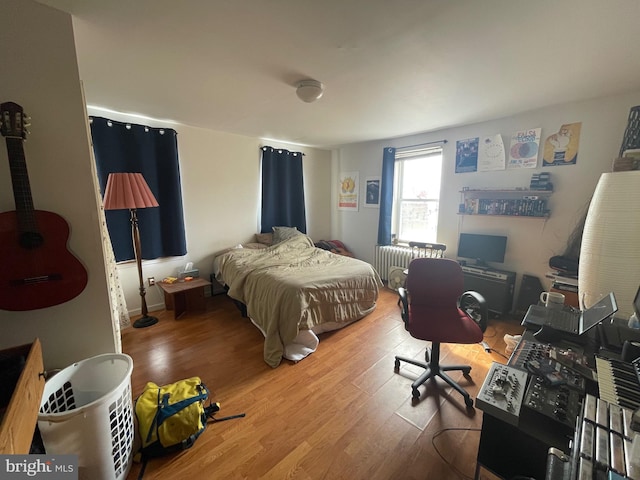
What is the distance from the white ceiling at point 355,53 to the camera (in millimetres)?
1187

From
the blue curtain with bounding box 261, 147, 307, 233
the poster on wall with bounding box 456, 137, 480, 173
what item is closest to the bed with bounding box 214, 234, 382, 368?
the blue curtain with bounding box 261, 147, 307, 233

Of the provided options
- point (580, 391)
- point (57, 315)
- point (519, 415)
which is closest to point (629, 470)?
point (519, 415)

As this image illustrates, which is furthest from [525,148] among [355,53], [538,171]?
[355,53]

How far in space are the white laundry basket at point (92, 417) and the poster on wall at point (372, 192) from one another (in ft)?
12.2

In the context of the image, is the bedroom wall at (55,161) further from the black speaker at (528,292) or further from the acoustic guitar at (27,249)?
the black speaker at (528,292)

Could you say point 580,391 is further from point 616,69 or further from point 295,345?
point 616,69

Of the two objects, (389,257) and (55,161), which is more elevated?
(55,161)

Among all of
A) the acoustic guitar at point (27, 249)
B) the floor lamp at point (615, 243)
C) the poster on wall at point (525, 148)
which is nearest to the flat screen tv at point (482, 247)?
the poster on wall at point (525, 148)

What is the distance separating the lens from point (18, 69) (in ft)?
3.57

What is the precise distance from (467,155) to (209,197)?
→ 3432 mm

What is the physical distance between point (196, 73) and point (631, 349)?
2842mm

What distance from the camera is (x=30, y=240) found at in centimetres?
113

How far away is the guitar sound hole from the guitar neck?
0.03 meters

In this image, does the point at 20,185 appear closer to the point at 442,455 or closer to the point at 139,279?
the point at 139,279
